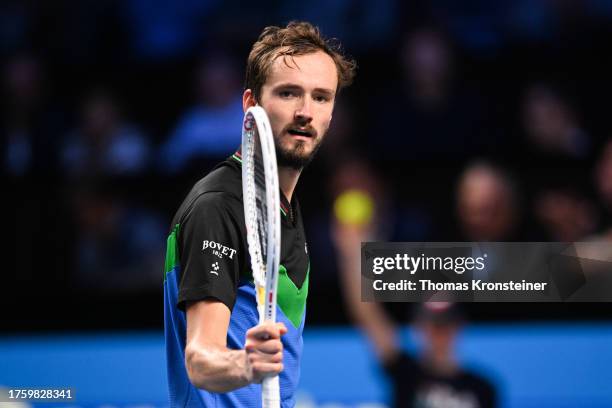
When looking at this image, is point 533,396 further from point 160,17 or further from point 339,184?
point 160,17

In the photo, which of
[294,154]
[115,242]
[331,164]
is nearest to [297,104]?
[294,154]

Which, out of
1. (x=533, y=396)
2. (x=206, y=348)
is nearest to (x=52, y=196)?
(x=533, y=396)

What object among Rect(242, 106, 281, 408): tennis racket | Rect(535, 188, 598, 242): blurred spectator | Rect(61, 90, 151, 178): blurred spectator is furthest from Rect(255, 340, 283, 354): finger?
Rect(61, 90, 151, 178): blurred spectator

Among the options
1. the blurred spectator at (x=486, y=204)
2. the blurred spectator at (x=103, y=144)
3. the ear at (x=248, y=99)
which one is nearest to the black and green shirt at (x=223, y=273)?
the ear at (x=248, y=99)

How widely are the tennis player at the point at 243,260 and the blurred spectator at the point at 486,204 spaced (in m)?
2.93

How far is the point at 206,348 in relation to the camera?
2.38 m

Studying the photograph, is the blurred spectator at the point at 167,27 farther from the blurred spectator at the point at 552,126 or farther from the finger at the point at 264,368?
the finger at the point at 264,368

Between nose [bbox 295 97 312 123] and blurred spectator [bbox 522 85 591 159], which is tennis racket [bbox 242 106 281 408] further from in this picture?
blurred spectator [bbox 522 85 591 159]

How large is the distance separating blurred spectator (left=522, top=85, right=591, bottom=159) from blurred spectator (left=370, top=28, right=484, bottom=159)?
0.31m

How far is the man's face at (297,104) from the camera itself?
9.11ft

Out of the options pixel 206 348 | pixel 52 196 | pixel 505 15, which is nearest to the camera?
pixel 206 348

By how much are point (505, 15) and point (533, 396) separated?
2.45 m

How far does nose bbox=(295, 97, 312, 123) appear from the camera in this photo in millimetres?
2764

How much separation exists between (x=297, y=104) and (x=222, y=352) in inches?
30.2
